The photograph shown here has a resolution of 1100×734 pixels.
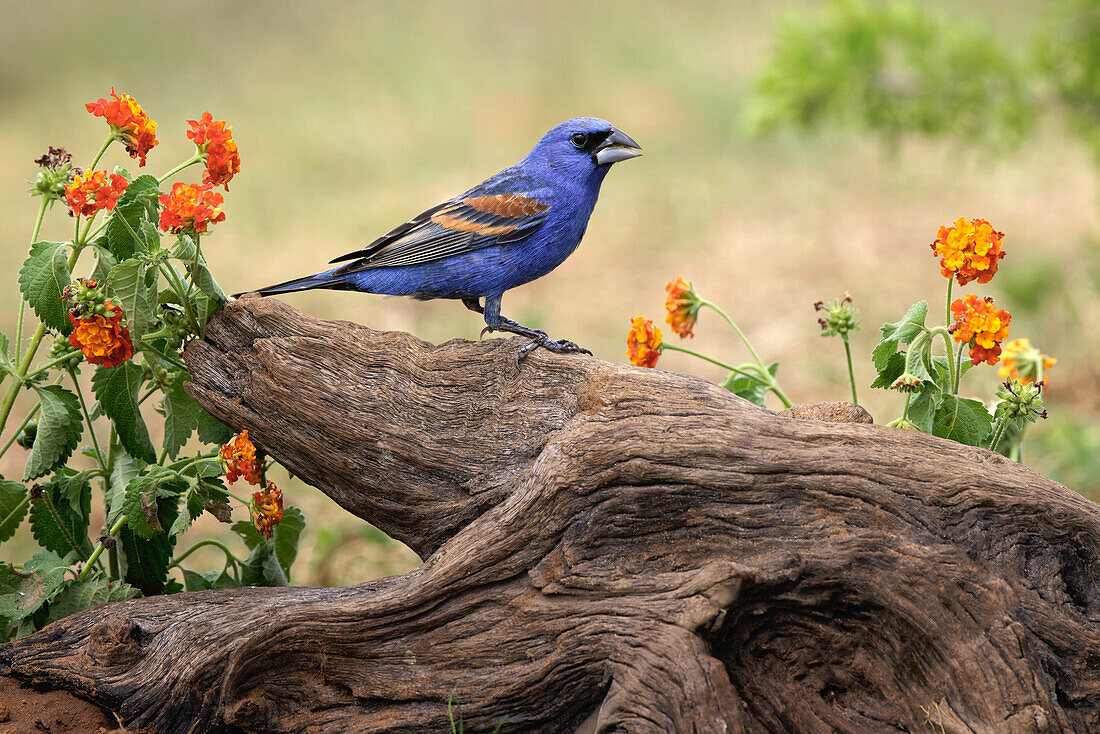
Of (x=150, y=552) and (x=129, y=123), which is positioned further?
(x=150, y=552)

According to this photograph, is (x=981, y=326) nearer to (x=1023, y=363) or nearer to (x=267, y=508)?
(x=1023, y=363)

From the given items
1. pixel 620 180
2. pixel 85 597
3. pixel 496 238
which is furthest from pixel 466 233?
pixel 620 180

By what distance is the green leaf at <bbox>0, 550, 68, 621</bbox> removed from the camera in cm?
314

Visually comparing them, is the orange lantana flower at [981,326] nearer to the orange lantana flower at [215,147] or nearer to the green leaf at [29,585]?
the orange lantana flower at [215,147]

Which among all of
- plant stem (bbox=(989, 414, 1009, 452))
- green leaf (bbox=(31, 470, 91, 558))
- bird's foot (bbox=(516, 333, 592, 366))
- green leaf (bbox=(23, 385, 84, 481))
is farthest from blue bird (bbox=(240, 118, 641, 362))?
plant stem (bbox=(989, 414, 1009, 452))

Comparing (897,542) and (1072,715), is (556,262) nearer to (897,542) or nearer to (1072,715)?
(897,542)

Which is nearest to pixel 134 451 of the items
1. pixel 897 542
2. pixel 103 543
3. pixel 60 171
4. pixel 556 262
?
pixel 103 543

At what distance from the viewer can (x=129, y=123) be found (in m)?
3.14

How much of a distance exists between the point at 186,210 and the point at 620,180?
28.0ft

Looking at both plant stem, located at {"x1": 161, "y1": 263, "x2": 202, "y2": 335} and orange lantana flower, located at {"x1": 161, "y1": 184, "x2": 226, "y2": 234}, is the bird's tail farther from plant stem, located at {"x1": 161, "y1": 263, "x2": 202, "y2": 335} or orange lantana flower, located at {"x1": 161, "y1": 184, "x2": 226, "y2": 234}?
orange lantana flower, located at {"x1": 161, "y1": 184, "x2": 226, "y2": 234}

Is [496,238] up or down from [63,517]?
up

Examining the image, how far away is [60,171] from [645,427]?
78.0 inches

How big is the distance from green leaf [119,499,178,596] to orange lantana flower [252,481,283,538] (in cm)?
30

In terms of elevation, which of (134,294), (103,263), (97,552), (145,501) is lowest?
(97,552)
